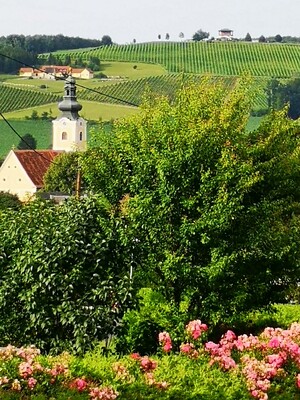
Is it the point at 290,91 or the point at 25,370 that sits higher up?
the point at 290,91

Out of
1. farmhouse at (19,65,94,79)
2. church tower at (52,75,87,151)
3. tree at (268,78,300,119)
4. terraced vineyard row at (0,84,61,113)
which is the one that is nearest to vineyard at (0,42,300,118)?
terraced vineyard row at (0,84,61,113)

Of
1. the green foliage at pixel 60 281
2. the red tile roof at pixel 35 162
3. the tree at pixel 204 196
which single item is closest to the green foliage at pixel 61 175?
the red tile roof at pixel 35 162

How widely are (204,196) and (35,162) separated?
83.9 meters

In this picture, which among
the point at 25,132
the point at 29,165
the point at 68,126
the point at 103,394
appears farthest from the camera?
the point at 25,132

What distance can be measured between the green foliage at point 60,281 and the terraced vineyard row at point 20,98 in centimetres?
11273

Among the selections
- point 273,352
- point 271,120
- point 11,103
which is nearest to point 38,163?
point 11,103

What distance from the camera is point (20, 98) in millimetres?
133125

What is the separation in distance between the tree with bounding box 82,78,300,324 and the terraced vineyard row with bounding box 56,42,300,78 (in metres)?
123

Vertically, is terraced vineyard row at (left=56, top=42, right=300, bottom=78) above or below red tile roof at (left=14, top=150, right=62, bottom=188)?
above

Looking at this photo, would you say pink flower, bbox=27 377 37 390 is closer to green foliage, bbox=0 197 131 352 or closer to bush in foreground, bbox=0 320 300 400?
bush in foreground, bbox=0 320 300 400

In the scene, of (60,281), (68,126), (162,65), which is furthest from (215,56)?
(60,281)

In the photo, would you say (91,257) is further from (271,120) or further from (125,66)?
(125,66)

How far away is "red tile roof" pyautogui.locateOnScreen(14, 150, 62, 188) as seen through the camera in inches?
3816

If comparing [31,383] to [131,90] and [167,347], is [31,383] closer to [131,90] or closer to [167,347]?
[167,347]
